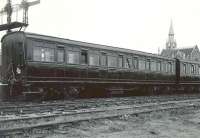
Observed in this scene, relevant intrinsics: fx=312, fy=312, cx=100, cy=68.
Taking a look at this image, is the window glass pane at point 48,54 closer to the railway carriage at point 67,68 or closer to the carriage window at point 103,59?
the railway carriage at point 67,68

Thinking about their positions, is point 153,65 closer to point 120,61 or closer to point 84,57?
point 120,61

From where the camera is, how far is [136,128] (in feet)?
28.0

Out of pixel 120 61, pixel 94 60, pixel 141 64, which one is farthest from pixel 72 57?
pixel 141 64

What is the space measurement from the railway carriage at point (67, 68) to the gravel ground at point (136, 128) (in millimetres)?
6022

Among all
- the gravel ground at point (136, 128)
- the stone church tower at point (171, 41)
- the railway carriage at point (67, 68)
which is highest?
the stone church tower at point (171, 41)

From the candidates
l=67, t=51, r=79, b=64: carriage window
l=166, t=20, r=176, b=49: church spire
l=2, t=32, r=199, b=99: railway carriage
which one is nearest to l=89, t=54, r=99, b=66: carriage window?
l=2, t=32, r=199, b=99: railway carriage

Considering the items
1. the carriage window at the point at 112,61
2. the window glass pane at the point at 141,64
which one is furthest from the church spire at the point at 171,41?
the carriage window at the point at 112,61

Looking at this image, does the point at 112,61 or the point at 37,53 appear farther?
the point at 112,61

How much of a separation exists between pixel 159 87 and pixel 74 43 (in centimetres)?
1076

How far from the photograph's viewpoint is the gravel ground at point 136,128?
7.46 metres

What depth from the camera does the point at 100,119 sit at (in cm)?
934

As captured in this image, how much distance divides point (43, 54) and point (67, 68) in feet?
5.48

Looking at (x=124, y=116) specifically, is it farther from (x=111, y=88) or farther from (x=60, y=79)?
(x=111, y=88)

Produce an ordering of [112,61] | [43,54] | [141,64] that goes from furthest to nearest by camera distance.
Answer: [141,64] < [112,61] < [43,54]
